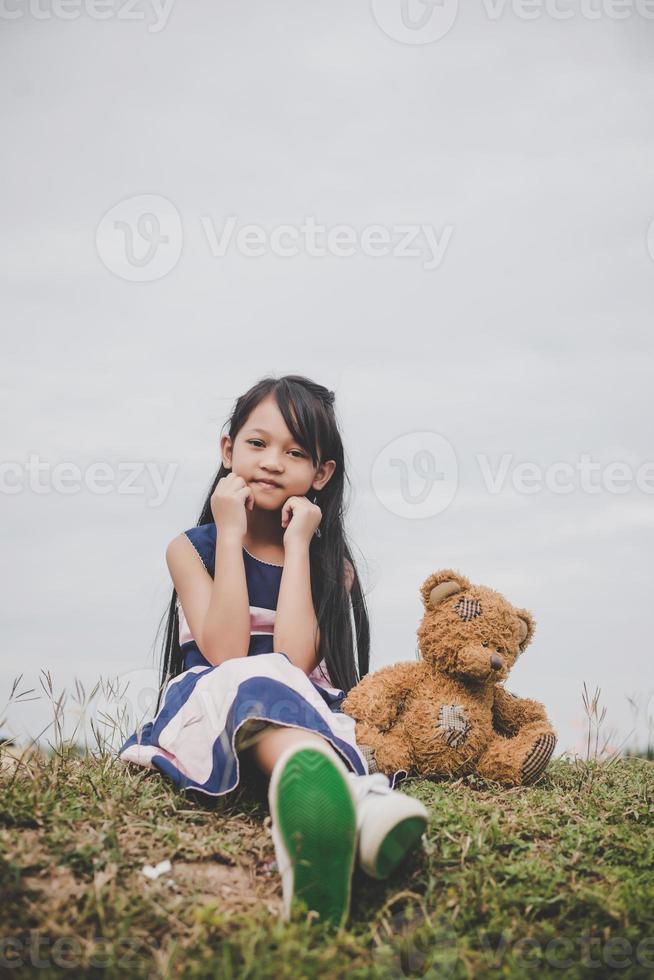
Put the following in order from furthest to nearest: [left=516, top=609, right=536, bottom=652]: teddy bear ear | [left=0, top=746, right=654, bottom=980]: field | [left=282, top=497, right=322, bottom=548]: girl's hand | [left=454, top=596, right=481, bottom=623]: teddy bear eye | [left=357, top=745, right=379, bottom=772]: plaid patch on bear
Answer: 1. [left=282, top=497, right=322, bottom=548]: girl's hand
2. [left=516, top=609, right=536, bottom=652]: teddy bear ear
3. [left=454, top=596, right=481, bottom=623]: teddy bear eye
4. [left=357, top=745, right=379, bottom=772]: plaid patch on bear
5. [left=0, top=746, right=654, bottom=980]: field

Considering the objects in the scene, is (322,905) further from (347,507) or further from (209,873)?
(347,507)

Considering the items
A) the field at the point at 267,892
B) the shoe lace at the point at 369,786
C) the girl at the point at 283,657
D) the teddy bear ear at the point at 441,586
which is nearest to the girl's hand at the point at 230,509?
the girl at the point at 283,657

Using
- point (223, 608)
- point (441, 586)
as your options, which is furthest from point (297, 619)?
point (441, 586)

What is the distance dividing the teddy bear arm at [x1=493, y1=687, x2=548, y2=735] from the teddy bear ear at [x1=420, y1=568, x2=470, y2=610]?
18.8 inches

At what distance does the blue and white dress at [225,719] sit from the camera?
276cm

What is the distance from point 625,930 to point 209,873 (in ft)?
3.70

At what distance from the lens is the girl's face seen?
12.3 feet

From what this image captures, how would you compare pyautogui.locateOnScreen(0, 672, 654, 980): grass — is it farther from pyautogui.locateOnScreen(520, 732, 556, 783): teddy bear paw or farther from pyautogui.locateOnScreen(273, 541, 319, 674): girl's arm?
pyautogui.locateOnScreen(273, 541, 319, 674): girl's arm

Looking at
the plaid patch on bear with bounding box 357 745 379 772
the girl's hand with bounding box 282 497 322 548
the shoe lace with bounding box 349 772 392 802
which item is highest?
the girl's hand with bounding box 282 497 322 548

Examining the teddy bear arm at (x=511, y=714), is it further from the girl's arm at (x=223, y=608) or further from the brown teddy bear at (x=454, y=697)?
the girl's arm at (x=223, y=608)

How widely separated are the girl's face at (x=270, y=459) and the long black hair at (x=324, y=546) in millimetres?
43

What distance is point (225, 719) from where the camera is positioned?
2865 millimetres

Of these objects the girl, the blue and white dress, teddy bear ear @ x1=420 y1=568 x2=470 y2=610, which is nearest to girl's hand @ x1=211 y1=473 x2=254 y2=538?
the girl

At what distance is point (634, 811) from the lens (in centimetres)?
310
